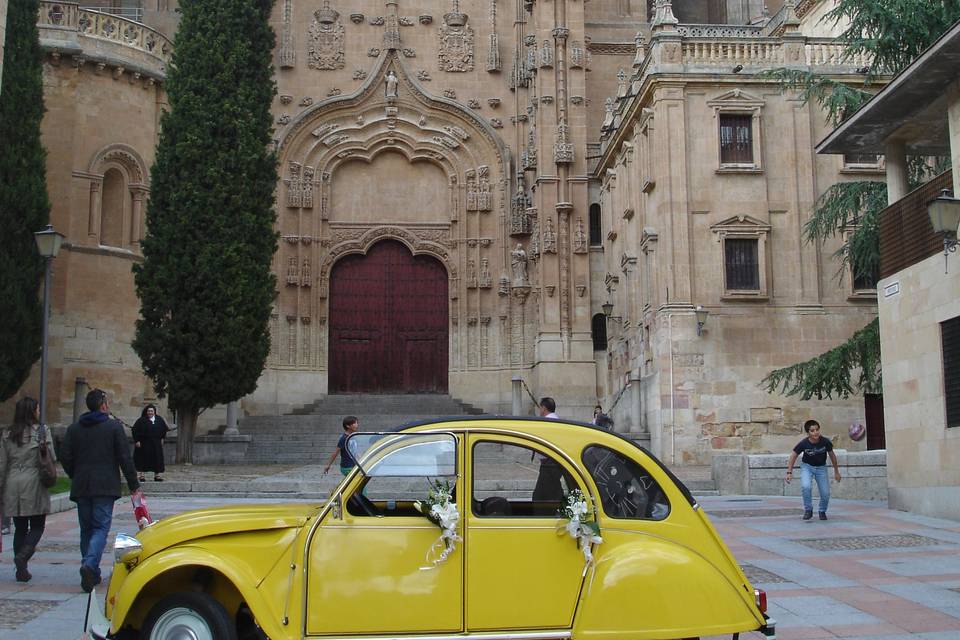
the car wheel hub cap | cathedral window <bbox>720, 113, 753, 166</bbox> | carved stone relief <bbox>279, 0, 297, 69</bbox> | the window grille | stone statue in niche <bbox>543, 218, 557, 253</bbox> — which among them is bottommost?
the car wheel hub cap

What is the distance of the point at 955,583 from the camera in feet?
29.7

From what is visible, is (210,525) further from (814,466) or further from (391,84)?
(391,84)

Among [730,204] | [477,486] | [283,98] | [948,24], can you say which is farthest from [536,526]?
[283,98]

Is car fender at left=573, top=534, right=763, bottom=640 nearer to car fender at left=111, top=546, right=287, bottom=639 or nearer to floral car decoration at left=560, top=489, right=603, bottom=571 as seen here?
floral car decoration at left=560, top=489, right=603, bottom=571

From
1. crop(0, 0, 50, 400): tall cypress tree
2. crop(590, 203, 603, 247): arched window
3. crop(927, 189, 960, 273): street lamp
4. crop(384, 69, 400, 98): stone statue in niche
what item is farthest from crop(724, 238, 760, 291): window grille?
crop(0, 0, 50, 400): tall cypress tree

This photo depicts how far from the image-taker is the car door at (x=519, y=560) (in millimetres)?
5734

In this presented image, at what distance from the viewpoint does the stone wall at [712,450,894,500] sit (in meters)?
17.5

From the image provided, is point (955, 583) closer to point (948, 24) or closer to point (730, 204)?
point (948, 24)

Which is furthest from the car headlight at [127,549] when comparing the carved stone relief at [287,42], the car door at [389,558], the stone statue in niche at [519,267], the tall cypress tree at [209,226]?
the carved stone relief at [287,42]

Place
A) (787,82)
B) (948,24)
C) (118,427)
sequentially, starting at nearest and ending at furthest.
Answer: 1. (118,427)
2. (948,24)
3. (787,82)

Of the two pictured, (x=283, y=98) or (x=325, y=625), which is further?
(x=283, y=98)

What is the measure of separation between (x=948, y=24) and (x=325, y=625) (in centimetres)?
1768

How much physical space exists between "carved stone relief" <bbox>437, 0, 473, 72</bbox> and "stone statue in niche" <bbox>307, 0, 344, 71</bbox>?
3353 mm

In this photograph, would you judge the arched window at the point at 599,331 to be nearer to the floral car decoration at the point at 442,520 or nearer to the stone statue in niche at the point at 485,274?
the stone statue in niche at the point at 485,274
